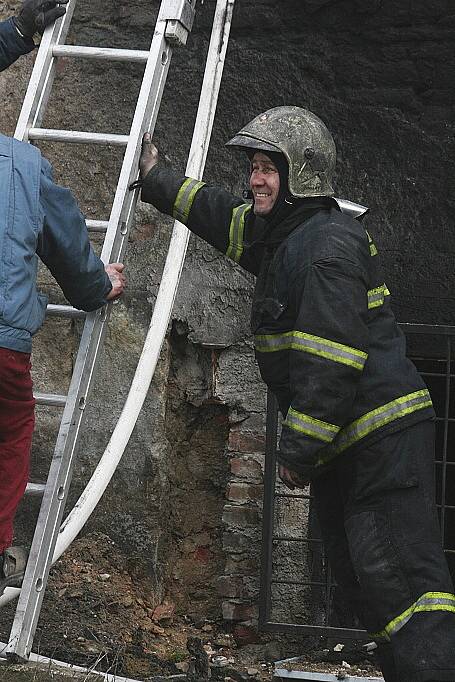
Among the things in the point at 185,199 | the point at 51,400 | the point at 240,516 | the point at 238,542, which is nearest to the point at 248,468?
the point at 240,516

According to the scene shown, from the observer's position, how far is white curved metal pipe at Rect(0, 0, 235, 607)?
343cm

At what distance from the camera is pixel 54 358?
13.9 ft

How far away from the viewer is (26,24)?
11.6 ft

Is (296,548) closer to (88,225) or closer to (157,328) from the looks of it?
(157,328)

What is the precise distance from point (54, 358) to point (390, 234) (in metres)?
1.45

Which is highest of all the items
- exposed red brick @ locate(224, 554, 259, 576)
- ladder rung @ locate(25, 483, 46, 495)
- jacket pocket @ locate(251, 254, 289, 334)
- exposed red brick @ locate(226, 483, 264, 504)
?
jacket pocket @ locate(251, 254, 289, 334)

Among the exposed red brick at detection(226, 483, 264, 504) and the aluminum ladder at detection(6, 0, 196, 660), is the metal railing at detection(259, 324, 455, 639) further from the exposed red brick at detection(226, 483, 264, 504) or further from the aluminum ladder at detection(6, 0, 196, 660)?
the aluminum ladder at detection(6, 0, 196, 660)

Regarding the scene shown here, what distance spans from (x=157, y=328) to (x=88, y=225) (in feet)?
1.36

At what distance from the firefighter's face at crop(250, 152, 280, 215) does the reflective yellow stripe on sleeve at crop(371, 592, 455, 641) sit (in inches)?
47.0

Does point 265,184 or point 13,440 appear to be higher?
point 265,184

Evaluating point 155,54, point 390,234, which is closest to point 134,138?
point 155,54

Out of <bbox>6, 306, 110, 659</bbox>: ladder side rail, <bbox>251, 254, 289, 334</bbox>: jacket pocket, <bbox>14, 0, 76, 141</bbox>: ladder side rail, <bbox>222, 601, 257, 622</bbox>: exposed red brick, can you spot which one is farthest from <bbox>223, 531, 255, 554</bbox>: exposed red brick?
<bbox>14, 0, 76, 141</bbox>: ladder side rail

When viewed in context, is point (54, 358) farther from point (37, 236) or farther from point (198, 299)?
point (37, 236)

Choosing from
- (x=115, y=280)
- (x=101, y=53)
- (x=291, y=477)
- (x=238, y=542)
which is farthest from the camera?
(x=238, y=542)
